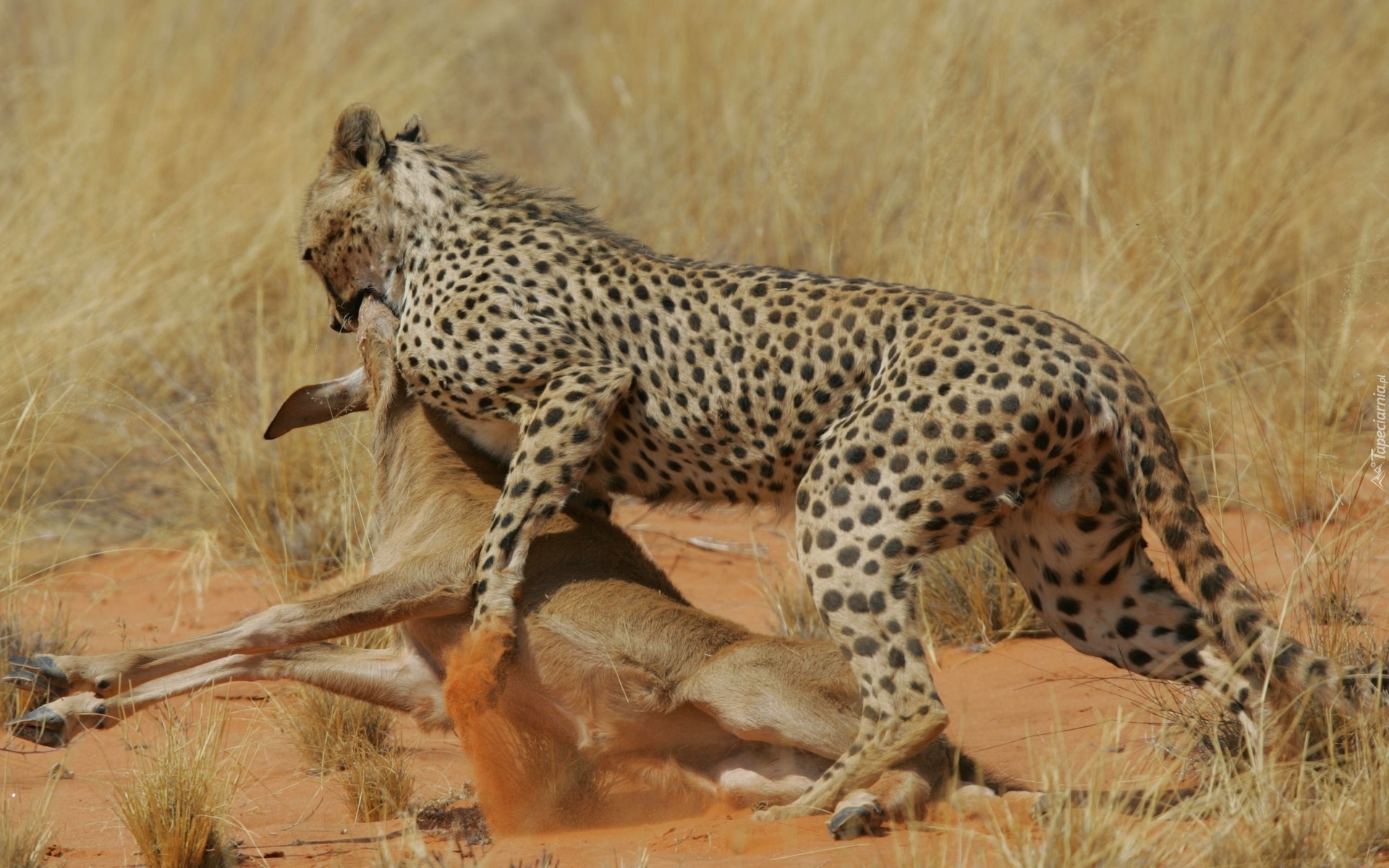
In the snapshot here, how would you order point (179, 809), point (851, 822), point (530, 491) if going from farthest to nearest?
point (530, 491) → point (851, 822) → point (179, 809)

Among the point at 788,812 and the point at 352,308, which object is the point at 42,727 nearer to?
the point at 352,308

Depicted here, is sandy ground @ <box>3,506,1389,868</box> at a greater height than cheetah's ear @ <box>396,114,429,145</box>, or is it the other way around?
cheetah's ear @ <box>396,114,429,145</box>

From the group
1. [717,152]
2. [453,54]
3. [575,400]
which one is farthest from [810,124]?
[575,400]

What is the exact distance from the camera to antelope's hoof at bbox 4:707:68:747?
183 inches

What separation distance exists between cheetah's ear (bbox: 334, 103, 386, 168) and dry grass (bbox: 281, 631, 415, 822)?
73.5 inches

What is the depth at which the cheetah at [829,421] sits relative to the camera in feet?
15.1

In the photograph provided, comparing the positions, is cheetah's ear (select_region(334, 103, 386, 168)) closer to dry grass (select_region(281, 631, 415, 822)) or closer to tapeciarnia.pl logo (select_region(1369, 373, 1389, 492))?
dry grass (select_region(281, 631, 415, 822))

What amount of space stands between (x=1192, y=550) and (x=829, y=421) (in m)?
1.22

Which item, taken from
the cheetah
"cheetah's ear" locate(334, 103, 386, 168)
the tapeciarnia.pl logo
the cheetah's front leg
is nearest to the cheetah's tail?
the cheetah

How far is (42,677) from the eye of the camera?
189 inches

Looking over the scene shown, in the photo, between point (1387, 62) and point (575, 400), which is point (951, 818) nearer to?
point (575, 400)

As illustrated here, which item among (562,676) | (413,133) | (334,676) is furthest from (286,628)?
(413,133)

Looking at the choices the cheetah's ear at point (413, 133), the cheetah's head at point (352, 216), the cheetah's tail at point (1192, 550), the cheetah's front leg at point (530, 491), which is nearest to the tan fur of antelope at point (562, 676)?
the cheetah's front leg at point (530, 491)

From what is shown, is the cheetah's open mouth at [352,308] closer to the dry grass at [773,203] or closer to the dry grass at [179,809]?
the dry grass at [773,203]
